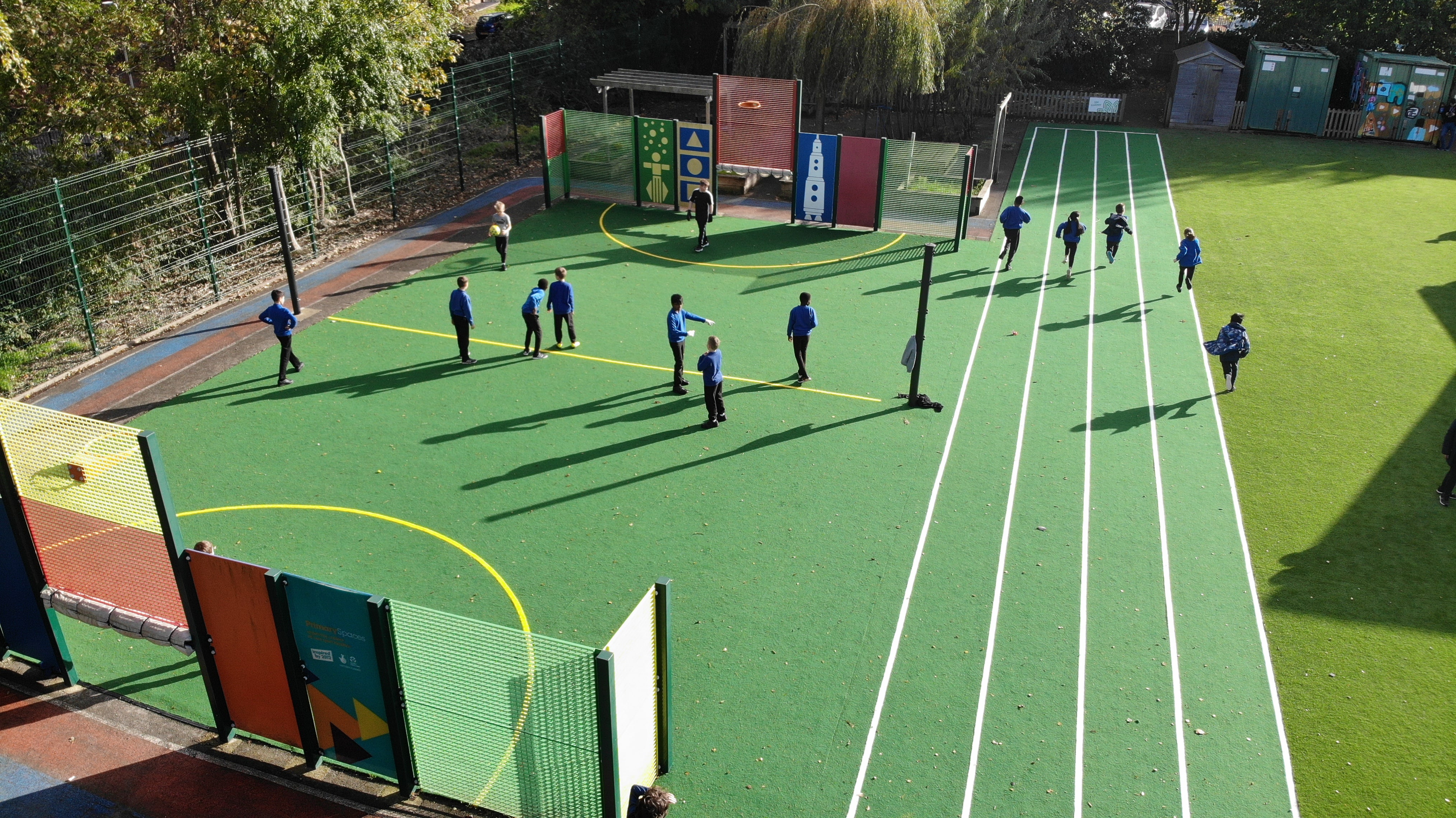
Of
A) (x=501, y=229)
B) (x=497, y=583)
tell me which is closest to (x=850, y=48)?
(x=501, y=229)

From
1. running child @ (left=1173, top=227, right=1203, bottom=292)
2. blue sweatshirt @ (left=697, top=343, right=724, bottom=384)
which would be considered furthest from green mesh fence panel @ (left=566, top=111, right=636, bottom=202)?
running child @ (left=1173, top=227, right=1203, bottom=292)

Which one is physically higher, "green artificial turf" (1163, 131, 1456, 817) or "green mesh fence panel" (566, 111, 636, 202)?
"green mesh fence panel" (566, 111, 636, 202)

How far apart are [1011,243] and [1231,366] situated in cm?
578

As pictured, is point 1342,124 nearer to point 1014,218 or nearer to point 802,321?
point 1014,218

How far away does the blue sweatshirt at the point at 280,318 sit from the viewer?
1479 cm

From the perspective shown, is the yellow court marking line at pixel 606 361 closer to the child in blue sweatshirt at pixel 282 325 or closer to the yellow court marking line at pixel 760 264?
the child in blue sweatshirt at pixel 282 325

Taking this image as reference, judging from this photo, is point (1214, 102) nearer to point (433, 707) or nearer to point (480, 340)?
point (480, 340)

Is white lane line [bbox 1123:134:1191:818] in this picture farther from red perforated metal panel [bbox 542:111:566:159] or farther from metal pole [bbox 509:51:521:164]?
metal pole [bbox 509:51:521:164]

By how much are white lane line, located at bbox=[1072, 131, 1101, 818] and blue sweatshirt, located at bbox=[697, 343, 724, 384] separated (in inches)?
199

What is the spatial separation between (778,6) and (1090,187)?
993 centimetres

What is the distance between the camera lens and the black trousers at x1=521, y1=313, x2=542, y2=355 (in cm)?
1573

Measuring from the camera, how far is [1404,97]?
3228cm

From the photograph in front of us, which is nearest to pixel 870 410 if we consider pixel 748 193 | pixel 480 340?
pixel 480 340

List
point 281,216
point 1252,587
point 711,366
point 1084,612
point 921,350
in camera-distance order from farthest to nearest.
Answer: point 281,216 → point 921,350 → point 711,366 → point 1252,587 → point 1084,612
